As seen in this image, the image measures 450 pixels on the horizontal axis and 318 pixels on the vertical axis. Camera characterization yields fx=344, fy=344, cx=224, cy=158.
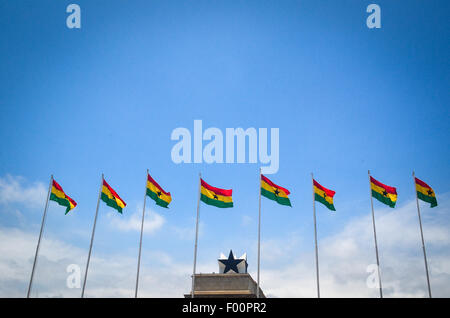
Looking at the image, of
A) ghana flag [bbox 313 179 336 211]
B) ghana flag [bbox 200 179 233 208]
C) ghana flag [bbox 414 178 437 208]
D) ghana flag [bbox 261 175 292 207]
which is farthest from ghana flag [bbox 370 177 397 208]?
ghana flag [bbox 200 179 233 208]

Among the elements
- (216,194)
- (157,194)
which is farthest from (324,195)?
(157,194)

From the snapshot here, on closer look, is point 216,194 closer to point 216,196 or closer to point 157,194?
point 216,196

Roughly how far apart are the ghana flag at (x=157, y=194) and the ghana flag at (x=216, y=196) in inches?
149

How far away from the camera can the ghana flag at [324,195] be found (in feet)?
112

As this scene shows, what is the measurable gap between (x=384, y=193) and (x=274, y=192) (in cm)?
1141

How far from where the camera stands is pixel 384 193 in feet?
114

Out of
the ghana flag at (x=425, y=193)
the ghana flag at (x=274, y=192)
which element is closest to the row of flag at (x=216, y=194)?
the ghana flag at (x=274, y=192)

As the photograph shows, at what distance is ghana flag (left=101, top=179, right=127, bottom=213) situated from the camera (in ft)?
110

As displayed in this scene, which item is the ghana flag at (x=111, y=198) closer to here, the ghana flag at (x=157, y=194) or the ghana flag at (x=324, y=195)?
the ghana flag at (x=157, y=194)
